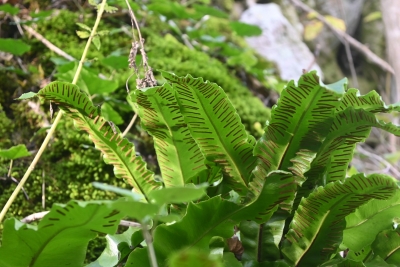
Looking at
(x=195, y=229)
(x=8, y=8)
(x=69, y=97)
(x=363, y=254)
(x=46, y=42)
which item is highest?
(x=8, y=8)

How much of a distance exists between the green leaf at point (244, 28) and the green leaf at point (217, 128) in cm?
143

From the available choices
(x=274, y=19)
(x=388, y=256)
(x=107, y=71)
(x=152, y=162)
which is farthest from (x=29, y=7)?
(x=274, y=19)

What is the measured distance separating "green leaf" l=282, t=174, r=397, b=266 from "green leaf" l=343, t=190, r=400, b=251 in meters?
0.06

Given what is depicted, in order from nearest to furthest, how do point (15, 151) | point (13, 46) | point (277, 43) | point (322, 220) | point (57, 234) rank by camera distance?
1. point (57, 234)
2. point (322, 220)
3. point (15, 151)
4. point (13, 46)
5. point (277, 43)

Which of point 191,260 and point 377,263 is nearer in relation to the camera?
point 191,260

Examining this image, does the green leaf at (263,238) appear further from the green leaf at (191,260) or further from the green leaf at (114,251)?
the green leaf at (191,260)

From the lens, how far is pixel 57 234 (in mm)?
540

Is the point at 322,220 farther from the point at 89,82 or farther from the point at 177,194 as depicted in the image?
the point at 89,82

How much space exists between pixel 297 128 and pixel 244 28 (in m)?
1.49

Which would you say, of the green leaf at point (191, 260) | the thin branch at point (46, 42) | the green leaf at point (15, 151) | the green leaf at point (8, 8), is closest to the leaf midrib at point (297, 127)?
the green leaf at point (191, 260)

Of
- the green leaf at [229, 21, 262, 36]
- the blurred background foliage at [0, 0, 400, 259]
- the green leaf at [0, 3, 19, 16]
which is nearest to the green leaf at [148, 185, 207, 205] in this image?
the blurred background foliage at [0, 0, 400, 259]

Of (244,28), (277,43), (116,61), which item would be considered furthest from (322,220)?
(277,43)

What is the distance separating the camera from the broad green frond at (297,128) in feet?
2.01

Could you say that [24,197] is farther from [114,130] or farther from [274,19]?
[274,19]
